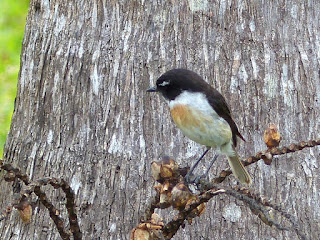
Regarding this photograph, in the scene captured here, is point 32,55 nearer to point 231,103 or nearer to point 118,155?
point 118,155

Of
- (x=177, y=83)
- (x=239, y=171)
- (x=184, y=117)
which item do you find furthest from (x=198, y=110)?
(x=239, y=171)

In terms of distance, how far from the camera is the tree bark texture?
3.28 meters

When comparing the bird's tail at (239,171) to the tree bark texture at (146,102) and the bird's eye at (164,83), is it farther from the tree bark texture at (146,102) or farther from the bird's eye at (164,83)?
the bird's eye at (164,83)

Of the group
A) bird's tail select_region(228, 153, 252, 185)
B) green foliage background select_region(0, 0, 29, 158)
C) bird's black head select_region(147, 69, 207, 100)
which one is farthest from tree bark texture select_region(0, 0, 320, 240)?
green foliage background select_region(0, 0, 29, 158)

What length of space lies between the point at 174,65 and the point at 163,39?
0.68ft

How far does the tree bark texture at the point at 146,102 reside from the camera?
3.28 metres

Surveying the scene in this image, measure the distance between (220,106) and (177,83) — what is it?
30 cm

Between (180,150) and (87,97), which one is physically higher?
(87,97)

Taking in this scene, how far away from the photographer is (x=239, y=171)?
10.2 feet

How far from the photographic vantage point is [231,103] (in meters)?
3.51

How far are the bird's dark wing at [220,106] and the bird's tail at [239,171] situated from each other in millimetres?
151

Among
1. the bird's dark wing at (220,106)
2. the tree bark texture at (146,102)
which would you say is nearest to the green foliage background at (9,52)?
the tree bark texture at (146,102)

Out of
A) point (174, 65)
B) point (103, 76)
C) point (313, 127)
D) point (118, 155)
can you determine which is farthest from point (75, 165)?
point (313, 127)

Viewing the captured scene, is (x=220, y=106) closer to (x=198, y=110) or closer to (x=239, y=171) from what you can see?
(x=198, y=110)
